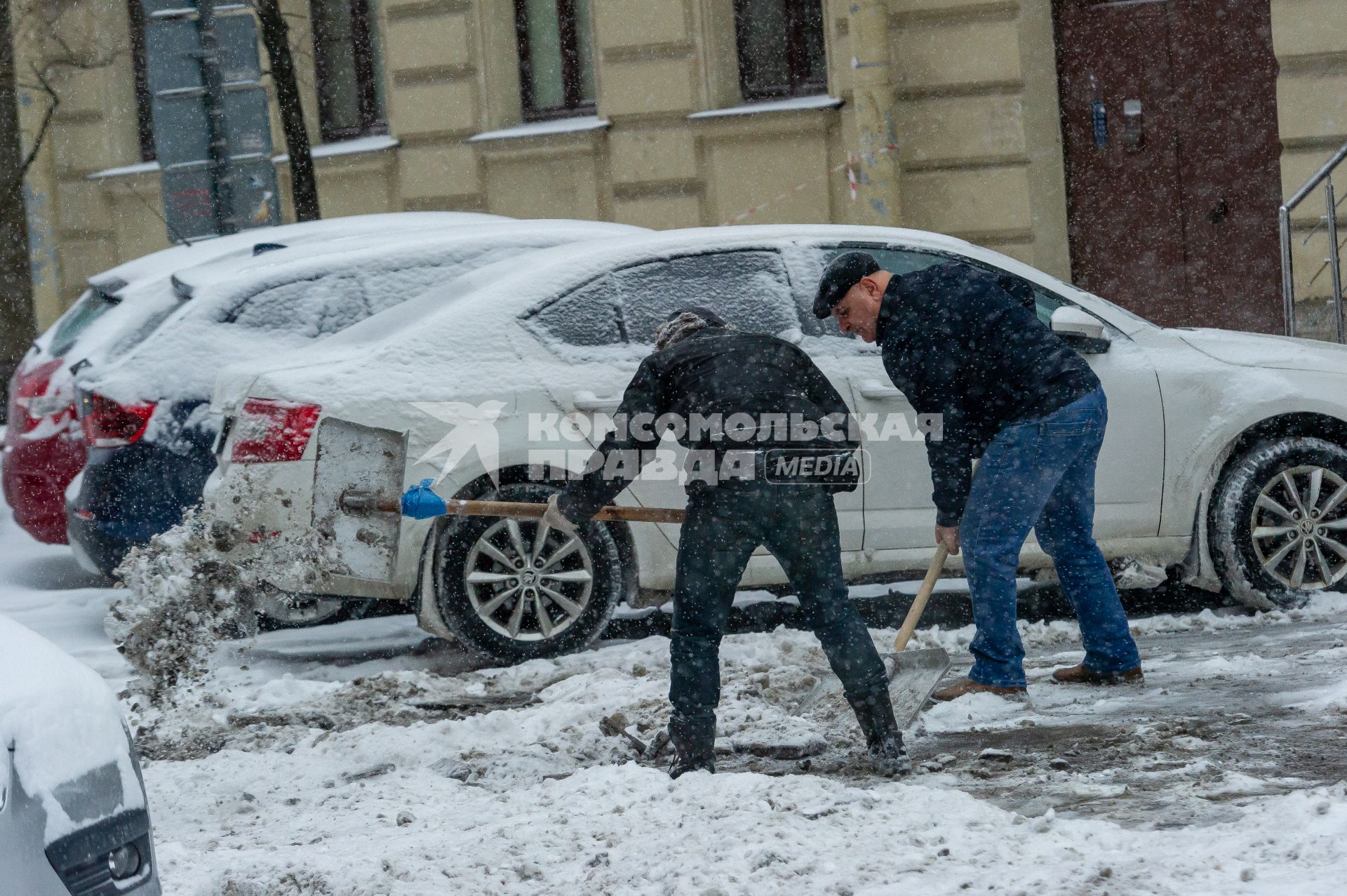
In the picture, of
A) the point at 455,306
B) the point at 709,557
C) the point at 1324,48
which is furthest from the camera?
the point at 1324,48

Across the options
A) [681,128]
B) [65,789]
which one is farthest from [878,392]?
[681,128]

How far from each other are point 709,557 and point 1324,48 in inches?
348

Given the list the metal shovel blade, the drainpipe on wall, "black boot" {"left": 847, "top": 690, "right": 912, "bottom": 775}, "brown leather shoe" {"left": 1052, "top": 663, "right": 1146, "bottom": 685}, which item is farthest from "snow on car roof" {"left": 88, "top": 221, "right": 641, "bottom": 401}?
the drainpipe on wall

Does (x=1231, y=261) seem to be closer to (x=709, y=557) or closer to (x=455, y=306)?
(x=455, y=306)

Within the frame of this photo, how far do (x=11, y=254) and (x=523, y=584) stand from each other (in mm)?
11691

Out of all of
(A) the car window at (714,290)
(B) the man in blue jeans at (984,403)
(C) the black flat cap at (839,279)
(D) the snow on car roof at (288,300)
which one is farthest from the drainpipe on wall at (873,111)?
(C) the black flat cap at (839,279)

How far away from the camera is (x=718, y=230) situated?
673 centimetres

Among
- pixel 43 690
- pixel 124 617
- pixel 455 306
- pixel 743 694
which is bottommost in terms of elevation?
pixel 743 694

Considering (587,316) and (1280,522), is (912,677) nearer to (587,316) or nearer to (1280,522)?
(587,316)

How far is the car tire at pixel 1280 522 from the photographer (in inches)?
261

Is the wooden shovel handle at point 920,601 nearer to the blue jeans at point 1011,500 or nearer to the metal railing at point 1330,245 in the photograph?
the blue jeans at point 1011,500

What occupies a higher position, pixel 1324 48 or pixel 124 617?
pixel 1324 48

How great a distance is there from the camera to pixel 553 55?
1423 cm

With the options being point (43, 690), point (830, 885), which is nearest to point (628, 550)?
point (830, 885)
